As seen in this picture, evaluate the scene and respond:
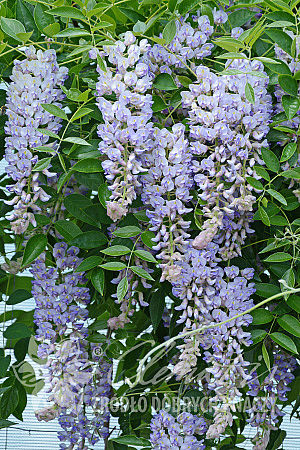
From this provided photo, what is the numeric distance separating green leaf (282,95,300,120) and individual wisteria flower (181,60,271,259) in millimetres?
26

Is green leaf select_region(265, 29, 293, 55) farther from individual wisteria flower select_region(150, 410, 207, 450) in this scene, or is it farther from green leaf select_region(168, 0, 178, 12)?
individual wisteria flower select_region(150, 410, 207, 450)

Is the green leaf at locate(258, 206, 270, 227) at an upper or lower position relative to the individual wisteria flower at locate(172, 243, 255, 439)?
upper

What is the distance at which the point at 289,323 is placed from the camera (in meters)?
0.84

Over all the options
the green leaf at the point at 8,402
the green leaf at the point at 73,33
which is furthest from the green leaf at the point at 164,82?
the green leaf at the point at 8,402

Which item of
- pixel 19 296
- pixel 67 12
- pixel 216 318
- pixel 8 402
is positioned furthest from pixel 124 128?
pixel 8 402

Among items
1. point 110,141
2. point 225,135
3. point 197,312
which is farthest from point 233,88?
point 197,312

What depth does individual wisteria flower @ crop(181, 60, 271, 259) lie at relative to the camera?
2.58ft

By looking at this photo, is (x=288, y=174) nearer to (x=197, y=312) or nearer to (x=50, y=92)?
(x=197, y=312)

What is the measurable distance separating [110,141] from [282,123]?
0.84 ft

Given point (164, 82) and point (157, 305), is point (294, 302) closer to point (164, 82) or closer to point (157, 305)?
point (157, 305)

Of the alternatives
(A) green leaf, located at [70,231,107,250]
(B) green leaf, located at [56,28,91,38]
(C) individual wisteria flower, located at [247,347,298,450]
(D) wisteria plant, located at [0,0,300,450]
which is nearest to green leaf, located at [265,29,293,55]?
(D) wisteria plant, located at [0,0,300,450]

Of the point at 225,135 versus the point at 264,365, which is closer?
the point at 225,135

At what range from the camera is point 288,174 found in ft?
2.67

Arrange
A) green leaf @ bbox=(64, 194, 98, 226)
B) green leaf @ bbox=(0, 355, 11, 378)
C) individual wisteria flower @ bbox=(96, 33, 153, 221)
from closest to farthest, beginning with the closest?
individual wisteria flower @ bbox=(96, 33, 153, 221), green leaf @ bbox=(64, 194, 98, 226), green leaf @ bbox=(0, 355, 11, 378)
